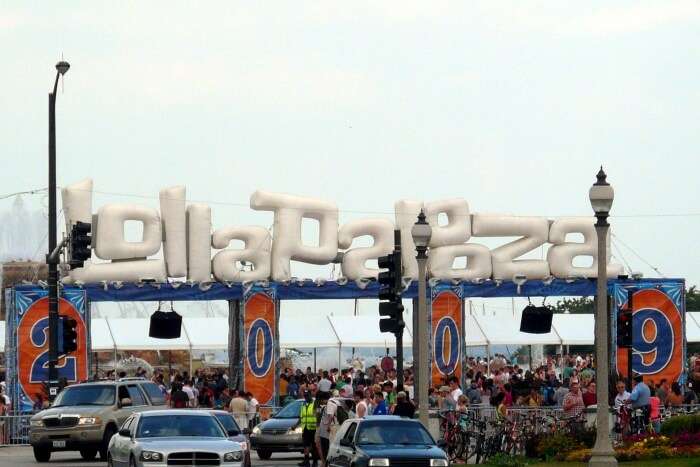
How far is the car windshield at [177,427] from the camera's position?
82.9ft

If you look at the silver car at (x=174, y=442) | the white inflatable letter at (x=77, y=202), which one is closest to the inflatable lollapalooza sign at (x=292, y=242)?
the white inflatable letter at (x=77, y=202)

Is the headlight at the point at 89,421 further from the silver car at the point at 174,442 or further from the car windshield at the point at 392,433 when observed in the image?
the car windshield at the point at 392,433

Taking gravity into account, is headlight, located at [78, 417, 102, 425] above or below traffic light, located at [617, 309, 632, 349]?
below

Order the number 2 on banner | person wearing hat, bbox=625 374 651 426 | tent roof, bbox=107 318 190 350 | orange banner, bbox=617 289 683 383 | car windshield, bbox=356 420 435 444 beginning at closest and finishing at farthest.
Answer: car windshield, bbox=356 420 435 444 < person wearing hat, bbox=625 374 651 426 < the number 2 on banner < orange banner, bbox=617 289 683 383 < tent roof, bbox=107 318 190 350

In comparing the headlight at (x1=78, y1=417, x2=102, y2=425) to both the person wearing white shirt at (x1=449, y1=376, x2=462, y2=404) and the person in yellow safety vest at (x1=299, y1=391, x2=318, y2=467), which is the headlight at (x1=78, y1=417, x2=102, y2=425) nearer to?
the person in yellow safety vest at (x1=299, y1=391, x2=318, y2=467)

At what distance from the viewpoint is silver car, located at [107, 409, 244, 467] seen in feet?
79.4

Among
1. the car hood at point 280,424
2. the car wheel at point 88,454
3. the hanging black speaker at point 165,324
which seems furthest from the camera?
the hanging black speaker at point 165,324

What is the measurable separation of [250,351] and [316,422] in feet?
42.6

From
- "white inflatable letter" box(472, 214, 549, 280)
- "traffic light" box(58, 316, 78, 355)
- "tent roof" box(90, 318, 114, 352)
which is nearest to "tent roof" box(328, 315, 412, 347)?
"tent roof" box(90, 318, 114, 352)

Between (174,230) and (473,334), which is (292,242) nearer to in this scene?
(174,230)

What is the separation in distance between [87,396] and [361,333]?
25533 mm

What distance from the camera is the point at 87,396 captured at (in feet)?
113

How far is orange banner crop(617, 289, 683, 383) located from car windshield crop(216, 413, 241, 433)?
19.4 m

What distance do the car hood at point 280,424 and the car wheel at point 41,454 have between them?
5136mm
